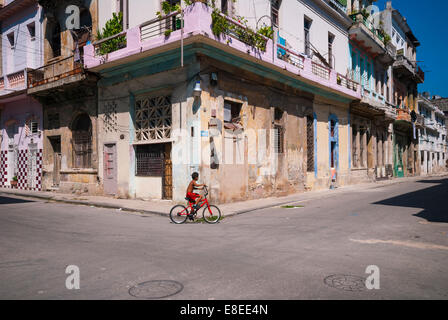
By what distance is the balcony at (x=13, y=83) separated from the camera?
1834 cm

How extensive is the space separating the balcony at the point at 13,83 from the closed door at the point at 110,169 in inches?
297

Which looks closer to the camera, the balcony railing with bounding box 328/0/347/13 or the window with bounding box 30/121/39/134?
the window with bounding box 30/121/39/134

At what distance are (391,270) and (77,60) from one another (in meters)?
16.0

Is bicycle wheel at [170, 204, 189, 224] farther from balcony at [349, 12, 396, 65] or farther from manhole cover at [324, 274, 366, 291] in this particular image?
balcony at [349, 12, 396, 65]

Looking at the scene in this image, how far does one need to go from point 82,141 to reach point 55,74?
408 centimetres

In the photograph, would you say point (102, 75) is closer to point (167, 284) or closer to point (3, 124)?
point (3, 124)

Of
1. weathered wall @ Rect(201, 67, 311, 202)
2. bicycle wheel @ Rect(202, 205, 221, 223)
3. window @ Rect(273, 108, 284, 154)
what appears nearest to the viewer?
bicycle wheel @ Rect(202, 205, 221, 223)

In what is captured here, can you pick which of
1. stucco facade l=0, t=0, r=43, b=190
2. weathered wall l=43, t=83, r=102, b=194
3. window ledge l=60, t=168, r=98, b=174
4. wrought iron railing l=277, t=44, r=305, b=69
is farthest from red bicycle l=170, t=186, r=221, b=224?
stucco facade l=0, t=0, r=43, b=190

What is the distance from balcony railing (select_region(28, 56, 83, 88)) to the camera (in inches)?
624

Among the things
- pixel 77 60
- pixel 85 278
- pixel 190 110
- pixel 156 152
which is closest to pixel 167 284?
pixel 85 278

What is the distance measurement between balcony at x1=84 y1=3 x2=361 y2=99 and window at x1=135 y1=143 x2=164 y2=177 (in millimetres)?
3537

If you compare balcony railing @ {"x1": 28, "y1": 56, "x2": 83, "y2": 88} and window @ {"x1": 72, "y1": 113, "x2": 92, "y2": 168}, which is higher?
balcony railing @ {"x1": 28, "y1": 56, "x2": 83, "y2": 88}

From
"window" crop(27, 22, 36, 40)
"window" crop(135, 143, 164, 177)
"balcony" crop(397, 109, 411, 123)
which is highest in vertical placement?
"window" crop(27, 22, 36, 40)

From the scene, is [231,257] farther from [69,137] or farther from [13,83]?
[13,83]
